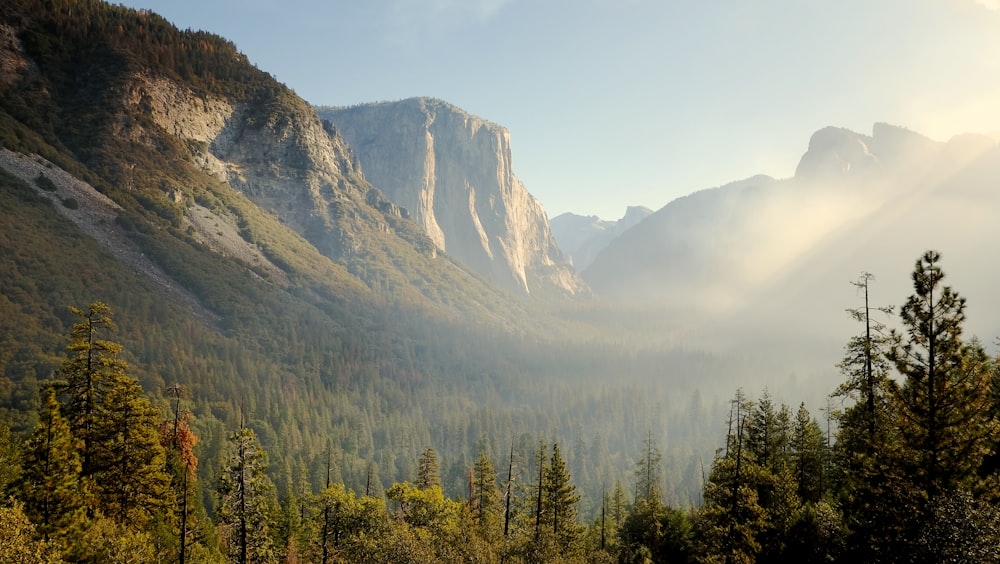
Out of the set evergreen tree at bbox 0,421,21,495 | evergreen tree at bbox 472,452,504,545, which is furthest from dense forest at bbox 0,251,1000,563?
evergreen tree at bbox 472,452,504,545

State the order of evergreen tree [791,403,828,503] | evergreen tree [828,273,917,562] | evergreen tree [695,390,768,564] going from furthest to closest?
1. evergreen tree [791,403,828,503]
2. evergreen tree [695,390,768,564]
3. evergreen tree [828,273,917,562]

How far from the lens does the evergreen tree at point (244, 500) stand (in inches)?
1142

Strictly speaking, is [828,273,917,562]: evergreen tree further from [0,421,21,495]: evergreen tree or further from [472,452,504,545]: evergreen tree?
[0,421,21,495]: evergreen tree

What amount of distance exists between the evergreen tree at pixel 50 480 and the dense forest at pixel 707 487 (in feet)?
0.22

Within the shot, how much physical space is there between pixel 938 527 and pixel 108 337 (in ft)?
468

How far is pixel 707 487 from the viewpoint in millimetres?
34594

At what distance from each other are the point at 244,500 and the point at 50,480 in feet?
29.4

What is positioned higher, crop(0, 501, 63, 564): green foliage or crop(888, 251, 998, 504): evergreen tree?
crop(888, 251, 998, 504): evergreen tree

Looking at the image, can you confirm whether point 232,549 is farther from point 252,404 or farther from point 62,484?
point 252,404

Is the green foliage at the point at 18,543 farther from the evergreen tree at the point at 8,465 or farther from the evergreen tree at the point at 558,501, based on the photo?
the evergreen tree at the point at 558,501

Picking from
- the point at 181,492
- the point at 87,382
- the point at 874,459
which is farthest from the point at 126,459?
the point at 874,459

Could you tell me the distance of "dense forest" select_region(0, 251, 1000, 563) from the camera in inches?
834

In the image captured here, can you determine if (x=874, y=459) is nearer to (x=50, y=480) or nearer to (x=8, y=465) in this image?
(x=50, y=480)

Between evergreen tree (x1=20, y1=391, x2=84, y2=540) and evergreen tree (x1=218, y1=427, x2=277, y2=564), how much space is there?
6.79 m
